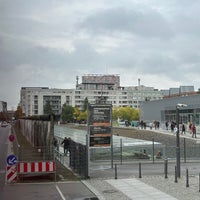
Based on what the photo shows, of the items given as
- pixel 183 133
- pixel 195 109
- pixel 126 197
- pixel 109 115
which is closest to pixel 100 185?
pixel 126 197

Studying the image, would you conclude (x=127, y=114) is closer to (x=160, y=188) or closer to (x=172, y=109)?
(x=172, y=109)

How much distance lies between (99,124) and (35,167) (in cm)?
395

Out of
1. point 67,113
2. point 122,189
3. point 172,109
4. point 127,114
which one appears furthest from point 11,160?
point 67,113

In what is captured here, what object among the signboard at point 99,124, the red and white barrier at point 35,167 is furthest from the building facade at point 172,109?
the red and white barrier at point 35,167

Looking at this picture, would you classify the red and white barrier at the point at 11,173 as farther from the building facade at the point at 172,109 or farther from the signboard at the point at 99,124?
the building facade at the point at 172,109

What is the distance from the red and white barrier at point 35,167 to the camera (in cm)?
1902

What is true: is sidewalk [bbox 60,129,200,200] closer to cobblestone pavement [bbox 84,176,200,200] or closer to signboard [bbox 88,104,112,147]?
cobblestone pavement [bbox 84,176,200,200]

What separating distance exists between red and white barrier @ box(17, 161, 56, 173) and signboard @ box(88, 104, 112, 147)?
269 cm

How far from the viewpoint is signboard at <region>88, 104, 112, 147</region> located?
21.0 meters

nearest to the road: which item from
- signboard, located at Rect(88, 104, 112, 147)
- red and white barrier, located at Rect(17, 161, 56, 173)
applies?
red and white barrier, located at Rect(17, 161, 56, 173)

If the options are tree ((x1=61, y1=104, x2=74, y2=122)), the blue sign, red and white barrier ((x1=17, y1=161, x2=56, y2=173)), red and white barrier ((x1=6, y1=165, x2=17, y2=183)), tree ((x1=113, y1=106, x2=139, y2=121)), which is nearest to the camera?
red and white barrier ((x1=6, y1=165, x2=17, y2=183))

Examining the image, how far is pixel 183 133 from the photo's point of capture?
56.1 metres

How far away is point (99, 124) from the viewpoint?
69.5ft

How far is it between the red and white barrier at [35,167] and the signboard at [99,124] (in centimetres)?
269
